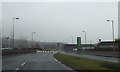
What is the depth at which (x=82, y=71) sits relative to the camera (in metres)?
22.2

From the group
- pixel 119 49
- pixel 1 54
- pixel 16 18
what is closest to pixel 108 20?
pixel 119 49

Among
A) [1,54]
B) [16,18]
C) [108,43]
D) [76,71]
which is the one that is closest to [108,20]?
[16,18]

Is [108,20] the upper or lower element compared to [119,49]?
upper

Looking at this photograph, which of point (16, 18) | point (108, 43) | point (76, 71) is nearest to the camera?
point (76, 71)

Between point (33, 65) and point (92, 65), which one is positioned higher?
point (92, 65)

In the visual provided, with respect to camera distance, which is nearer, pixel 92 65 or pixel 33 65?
pixel 92 65

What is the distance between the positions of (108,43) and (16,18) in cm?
9786

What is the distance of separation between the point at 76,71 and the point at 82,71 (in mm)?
837

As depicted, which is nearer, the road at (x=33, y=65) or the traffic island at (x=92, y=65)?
the traffic island at (x=92, y=65)

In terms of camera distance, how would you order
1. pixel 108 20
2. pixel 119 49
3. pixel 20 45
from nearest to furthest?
pixel 108 20 < pixel 119 49 < pixel 20 45

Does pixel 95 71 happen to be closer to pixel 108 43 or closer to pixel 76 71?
pixel 76 71

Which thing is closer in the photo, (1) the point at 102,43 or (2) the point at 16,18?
(2) the point at 16,18

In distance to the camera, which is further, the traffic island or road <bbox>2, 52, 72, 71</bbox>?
road <bbox>2, 52, 72, 71</bbox>

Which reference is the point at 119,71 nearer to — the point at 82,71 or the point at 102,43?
the point at 82,71
